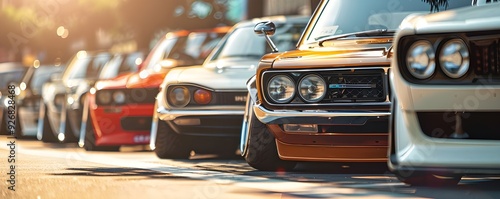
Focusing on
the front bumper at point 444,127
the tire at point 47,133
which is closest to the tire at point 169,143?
the front bumper at point 444,127

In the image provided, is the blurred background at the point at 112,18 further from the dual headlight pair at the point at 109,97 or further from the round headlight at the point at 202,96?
the round headlight at the point at 202,96

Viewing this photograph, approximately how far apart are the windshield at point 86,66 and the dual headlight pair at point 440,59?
13175mm

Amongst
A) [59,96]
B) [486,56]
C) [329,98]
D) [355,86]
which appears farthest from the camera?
[59,96]

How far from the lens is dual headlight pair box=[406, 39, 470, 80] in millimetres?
6855

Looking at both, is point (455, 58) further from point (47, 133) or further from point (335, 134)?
point (47, 133)

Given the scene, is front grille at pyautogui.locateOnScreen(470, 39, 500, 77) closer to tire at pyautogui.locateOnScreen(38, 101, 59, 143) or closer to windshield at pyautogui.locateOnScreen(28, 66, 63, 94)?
tire at pyautogui.locateOnScreen(38, 101, 59, 143)

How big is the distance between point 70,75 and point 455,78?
13.5 m

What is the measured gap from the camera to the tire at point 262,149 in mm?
9781

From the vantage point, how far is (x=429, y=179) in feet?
26.2

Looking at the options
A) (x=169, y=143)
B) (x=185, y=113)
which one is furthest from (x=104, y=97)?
(x=185, y=113)

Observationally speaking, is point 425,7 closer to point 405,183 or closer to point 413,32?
point 405,183

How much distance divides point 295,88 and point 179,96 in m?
3.02

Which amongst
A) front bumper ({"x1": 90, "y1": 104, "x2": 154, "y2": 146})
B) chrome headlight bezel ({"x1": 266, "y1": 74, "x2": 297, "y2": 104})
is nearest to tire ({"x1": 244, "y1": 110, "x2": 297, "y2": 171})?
chrome headlight bezel ({"x1": 266, "y1": 74, "x2": 297, "y2": 104})

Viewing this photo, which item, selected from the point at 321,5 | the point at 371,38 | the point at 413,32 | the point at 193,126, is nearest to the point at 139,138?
the point at 193,126
